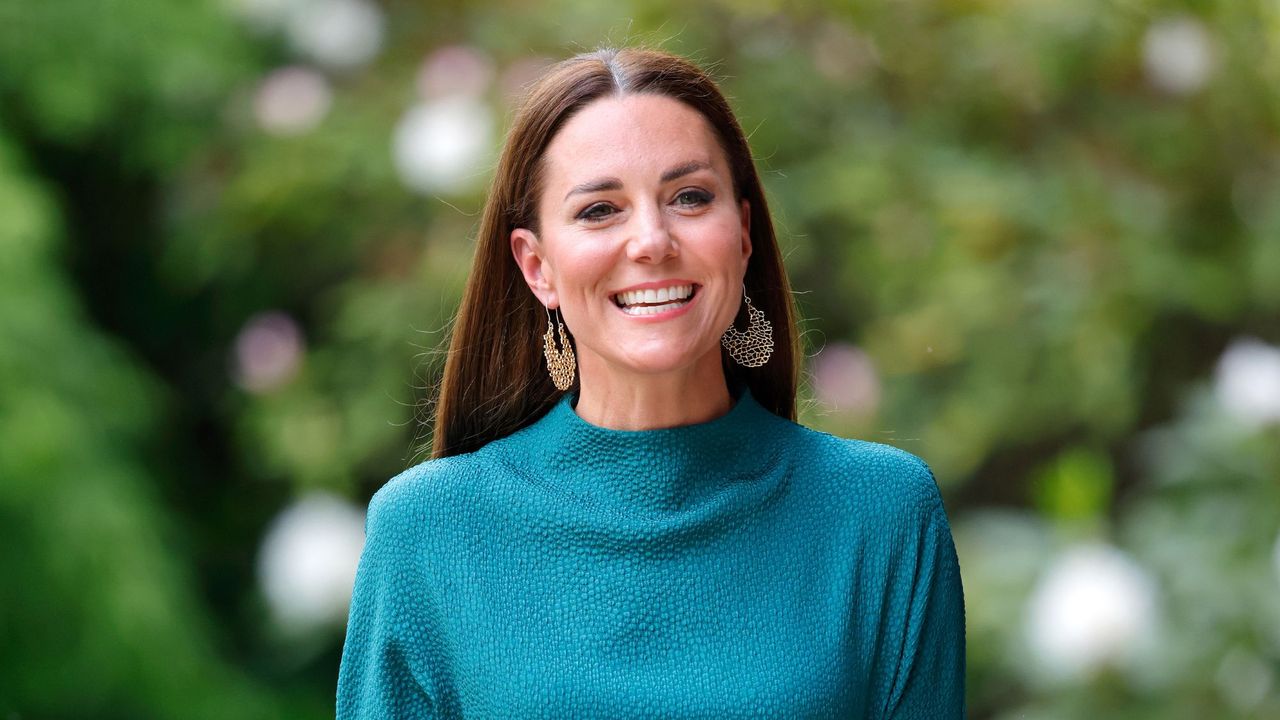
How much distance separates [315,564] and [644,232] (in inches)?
117

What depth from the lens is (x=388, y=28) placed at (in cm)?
540

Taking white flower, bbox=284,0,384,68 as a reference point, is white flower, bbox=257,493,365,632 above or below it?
below

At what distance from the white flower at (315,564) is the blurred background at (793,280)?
0.01 meters

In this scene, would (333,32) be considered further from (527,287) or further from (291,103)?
(527,287)

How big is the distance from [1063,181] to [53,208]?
278 cm

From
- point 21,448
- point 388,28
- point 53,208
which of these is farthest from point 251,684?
point 388,28

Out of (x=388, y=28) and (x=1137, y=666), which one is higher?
(x=388, y=28)

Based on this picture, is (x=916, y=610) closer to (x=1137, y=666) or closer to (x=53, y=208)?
(x=1137, y=666)

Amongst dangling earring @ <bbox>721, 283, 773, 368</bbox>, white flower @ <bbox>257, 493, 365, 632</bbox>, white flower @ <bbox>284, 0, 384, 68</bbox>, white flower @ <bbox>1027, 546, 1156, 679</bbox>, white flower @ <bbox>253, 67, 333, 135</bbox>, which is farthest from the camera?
white flower @ <bbox>284, 0, 384, 68</bbox>

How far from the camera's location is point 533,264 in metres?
2.15

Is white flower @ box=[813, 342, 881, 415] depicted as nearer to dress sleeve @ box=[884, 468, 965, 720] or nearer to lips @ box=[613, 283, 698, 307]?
dress sleeve @ box=[884, 468, 965, 720]

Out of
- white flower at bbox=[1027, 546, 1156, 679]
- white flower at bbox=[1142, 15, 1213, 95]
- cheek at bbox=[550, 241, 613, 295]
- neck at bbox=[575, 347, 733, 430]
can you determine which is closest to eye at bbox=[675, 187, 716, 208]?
cheek at bbox=[550, 241, 613, 295]

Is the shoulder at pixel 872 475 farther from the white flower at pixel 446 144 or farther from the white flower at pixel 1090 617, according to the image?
the white flower at pixel 446 144

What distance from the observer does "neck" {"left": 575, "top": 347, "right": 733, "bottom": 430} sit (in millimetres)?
2117
